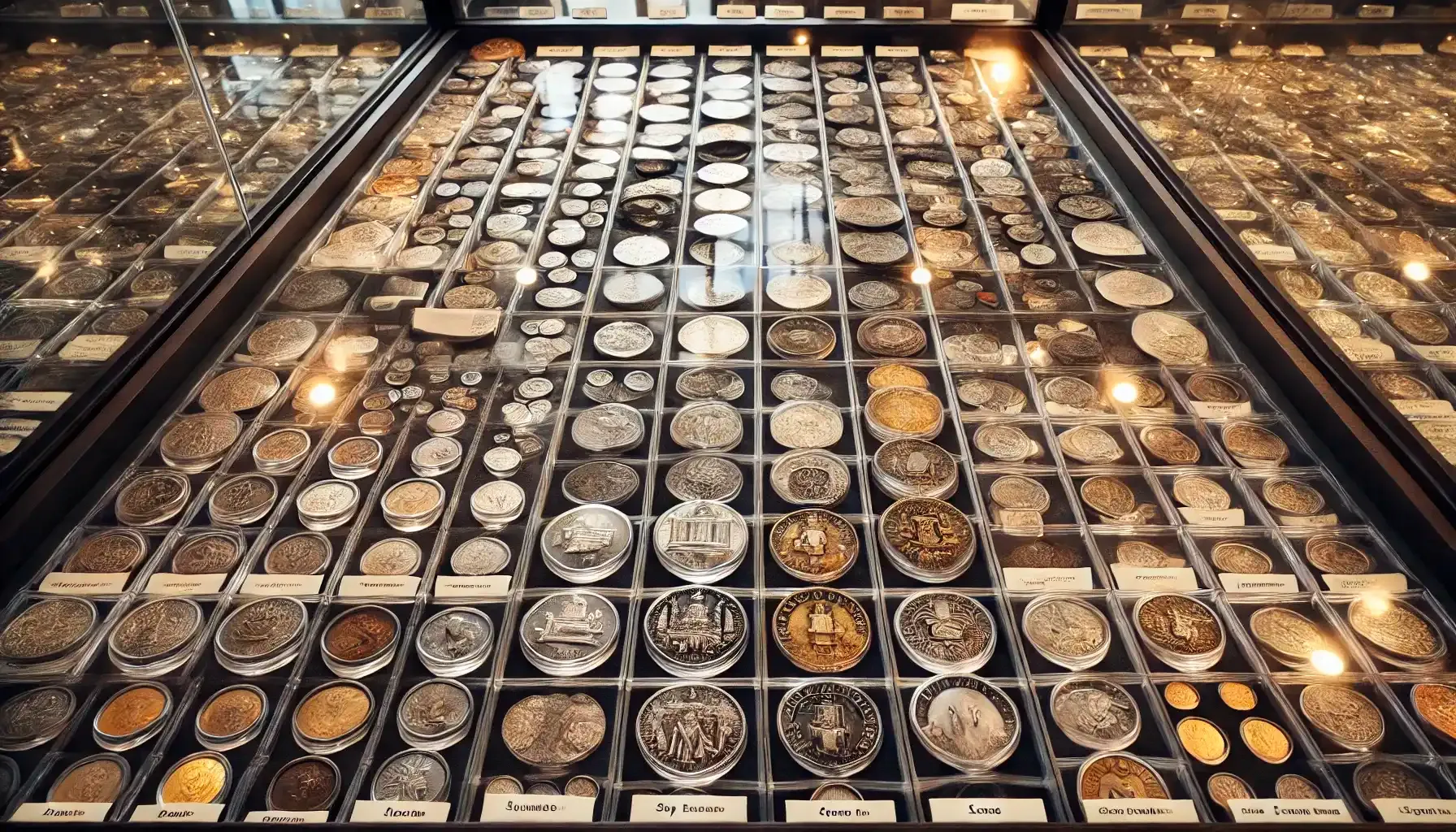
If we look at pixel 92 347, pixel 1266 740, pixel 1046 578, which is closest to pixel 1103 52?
pixel 1046 578

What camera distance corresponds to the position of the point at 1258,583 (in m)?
2.23

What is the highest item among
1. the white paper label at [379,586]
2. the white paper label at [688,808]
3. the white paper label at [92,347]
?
the white paper label at [92,347]

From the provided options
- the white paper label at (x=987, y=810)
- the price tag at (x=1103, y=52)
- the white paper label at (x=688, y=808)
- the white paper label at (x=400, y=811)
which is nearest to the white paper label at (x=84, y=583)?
the white paper label at (x=400, y=811)

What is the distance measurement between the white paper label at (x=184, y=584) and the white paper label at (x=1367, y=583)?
296 centimetres

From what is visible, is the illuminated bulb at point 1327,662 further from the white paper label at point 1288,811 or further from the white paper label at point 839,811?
the white paper label at point 839,811

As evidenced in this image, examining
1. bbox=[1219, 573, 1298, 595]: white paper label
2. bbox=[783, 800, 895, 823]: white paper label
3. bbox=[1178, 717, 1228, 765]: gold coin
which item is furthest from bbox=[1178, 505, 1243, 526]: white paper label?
bbox=[783, 800, 895, 823]: white paper label

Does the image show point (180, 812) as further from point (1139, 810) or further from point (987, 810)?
point (1139, 810)

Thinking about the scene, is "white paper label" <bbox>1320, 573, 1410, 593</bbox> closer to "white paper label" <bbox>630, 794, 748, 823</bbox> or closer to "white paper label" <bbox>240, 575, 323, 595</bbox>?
"white paper label" <bbox>630, 794, 748, 823</bbox>

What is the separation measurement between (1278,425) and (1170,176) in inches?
56.5

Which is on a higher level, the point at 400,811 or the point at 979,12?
the point at 979,12

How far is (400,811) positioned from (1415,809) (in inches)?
84.9

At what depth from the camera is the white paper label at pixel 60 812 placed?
1737 millimetres

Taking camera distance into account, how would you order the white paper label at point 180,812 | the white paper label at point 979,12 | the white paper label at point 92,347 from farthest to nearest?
1. the white paper label at point 979,12
2. the white paper label at point 92,347
3. the white paper label at point 180,812

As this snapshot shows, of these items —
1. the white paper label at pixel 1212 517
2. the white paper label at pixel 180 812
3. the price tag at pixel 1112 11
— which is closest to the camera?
the white paper label at pixel 180 812
